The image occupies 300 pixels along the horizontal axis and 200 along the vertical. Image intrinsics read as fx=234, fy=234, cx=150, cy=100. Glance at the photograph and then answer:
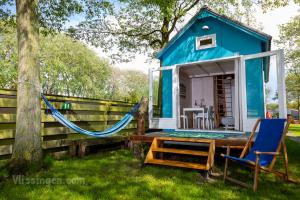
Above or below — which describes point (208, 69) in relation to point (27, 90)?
above

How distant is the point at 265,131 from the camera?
162 inches

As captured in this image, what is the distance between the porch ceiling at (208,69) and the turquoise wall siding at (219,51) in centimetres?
132

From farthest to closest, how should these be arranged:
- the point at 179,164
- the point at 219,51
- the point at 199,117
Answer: the point at 199,117 < the point at 219,51 < the point at 179,164

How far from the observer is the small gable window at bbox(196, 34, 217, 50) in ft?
21.4

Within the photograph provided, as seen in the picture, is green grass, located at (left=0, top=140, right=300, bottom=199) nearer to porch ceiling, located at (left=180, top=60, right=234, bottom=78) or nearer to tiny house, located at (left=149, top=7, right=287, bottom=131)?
tiny house, located at (left=149, top=7, right=287, bottom=131)

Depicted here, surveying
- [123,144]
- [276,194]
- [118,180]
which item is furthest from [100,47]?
[276,194]

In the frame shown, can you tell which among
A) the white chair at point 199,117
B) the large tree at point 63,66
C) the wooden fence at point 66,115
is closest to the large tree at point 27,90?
the wooden fence at point 66,115

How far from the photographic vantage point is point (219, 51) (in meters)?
6.39

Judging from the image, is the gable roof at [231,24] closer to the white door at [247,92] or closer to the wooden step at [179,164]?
the white door at [247,92]

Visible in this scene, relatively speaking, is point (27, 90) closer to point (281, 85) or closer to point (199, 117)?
point (281, 85)

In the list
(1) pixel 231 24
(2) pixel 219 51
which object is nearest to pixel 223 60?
(2) pixel 219 51

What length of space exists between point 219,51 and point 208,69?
2744 mm


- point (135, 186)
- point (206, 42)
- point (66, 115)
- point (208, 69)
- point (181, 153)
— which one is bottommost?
point (135, 186)

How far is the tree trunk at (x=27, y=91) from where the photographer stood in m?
4.02
